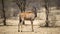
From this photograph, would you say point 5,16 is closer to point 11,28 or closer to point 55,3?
point 11,28

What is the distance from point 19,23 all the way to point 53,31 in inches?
37.4

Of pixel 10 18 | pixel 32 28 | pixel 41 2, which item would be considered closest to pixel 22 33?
pixel 32 28

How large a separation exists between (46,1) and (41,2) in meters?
0.14

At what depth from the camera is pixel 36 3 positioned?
5242 mm

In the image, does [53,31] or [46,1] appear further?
[46,1]

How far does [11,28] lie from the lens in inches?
199

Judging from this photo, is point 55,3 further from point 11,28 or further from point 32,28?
point 11,28

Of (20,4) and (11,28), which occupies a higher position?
(20,4)

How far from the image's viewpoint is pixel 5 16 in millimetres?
5340

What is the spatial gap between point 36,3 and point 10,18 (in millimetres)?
842

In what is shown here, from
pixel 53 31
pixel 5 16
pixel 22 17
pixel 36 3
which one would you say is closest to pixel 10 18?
pixel 5 16

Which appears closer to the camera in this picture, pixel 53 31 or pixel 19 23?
pixel 53 31

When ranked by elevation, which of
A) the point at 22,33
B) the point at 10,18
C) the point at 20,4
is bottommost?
the point at 22,33

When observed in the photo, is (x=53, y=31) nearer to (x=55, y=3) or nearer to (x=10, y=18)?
(x=55, y=3)
